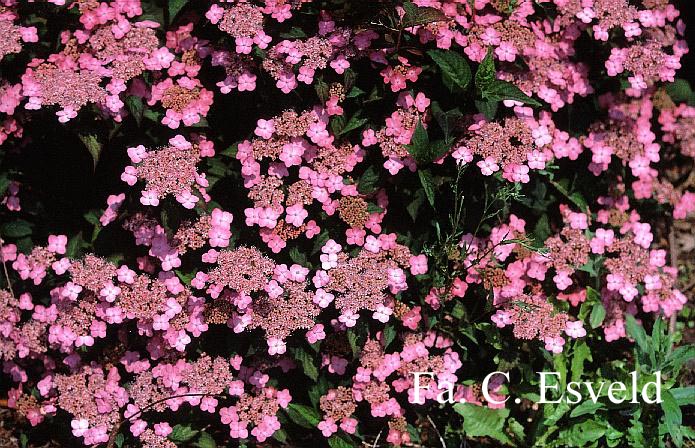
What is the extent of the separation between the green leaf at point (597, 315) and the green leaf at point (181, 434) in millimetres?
1965

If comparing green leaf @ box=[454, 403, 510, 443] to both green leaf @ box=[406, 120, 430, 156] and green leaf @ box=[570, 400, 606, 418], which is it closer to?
green leaf @ box=[570, 400, 606, 418]

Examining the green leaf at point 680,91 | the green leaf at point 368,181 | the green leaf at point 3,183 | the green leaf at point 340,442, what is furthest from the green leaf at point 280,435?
the green leaf at point 680,91

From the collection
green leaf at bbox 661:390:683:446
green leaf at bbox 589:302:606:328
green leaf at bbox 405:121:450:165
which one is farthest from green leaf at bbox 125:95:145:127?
green leaf at bbox 661:390:683:446

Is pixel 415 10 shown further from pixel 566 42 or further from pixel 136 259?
pixel 136 259

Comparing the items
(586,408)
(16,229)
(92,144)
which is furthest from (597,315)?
(16,229)

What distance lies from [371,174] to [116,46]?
125 centimetres

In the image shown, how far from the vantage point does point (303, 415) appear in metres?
3.74

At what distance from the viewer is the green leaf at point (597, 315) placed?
3.92m

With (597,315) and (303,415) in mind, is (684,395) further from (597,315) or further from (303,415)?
(303,415)

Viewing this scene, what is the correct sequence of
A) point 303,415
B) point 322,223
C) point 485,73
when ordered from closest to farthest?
point 485,73 < point 322,223 < point 303,415

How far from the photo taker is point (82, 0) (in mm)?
3631

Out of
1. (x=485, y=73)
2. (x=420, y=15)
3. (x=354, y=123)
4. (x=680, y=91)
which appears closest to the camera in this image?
(x=420, y=15)

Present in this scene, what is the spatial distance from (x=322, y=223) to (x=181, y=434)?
1.17 m

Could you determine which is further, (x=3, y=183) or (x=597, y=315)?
(x=597, y=315)
